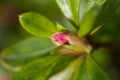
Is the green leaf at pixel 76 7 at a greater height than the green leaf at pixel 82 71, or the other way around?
the green leaf at pixel 76 7

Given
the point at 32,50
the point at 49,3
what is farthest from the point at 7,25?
the point at 32,50

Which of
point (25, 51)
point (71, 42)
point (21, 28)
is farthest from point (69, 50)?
point (21, 28)

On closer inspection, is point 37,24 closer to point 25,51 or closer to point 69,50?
point 69,50

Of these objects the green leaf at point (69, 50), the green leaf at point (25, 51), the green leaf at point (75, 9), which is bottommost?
the green leaf at point (69, 50)

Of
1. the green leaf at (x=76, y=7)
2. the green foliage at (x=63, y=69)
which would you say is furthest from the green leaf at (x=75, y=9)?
the green foliage at (x=63, y=69)

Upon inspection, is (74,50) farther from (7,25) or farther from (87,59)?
(7,25)

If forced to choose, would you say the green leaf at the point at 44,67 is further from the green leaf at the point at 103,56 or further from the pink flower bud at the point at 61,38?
the green leaf at the point at 103,56
